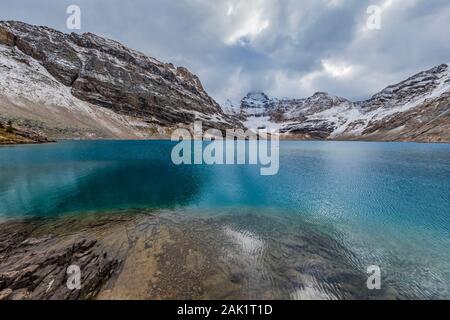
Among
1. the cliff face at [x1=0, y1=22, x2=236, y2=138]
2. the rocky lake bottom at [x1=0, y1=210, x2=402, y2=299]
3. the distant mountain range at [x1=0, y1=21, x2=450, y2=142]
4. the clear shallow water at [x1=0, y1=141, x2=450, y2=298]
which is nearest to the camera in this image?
the rocky lake bottom at [x1=0, y1=210, x2=402, y2=299]

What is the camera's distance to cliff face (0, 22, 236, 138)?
107500mm

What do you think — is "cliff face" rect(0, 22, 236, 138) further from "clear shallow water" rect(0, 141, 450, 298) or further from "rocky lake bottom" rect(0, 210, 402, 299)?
"rocky lake bottom" rect(0, 210, 402, 299)

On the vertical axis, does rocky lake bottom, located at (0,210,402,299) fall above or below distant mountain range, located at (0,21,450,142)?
below

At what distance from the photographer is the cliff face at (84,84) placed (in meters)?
108

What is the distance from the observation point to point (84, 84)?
14750 cm

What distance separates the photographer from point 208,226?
49.0 ft

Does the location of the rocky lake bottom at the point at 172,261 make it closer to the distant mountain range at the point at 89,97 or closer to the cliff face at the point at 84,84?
the distant mountain range at the point at 89,97

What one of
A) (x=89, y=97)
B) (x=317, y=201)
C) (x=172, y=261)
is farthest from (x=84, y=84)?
(x=172, y=261)

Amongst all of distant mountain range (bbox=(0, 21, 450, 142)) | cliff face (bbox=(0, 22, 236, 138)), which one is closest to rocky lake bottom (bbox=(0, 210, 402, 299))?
distant mountain range (bbox=(0, 21, 450, 142))

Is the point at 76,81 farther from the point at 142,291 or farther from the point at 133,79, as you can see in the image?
the point at 142,291

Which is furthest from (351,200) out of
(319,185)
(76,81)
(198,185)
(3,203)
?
(76,81)

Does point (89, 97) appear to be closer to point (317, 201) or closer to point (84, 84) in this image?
point (84, 84)

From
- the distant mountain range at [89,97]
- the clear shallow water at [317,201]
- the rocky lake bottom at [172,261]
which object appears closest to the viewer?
the rocky lake bottom at [172,261]

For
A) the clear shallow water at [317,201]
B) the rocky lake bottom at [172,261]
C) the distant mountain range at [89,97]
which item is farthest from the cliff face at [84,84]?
the rocky lake bottom at [172,261]
